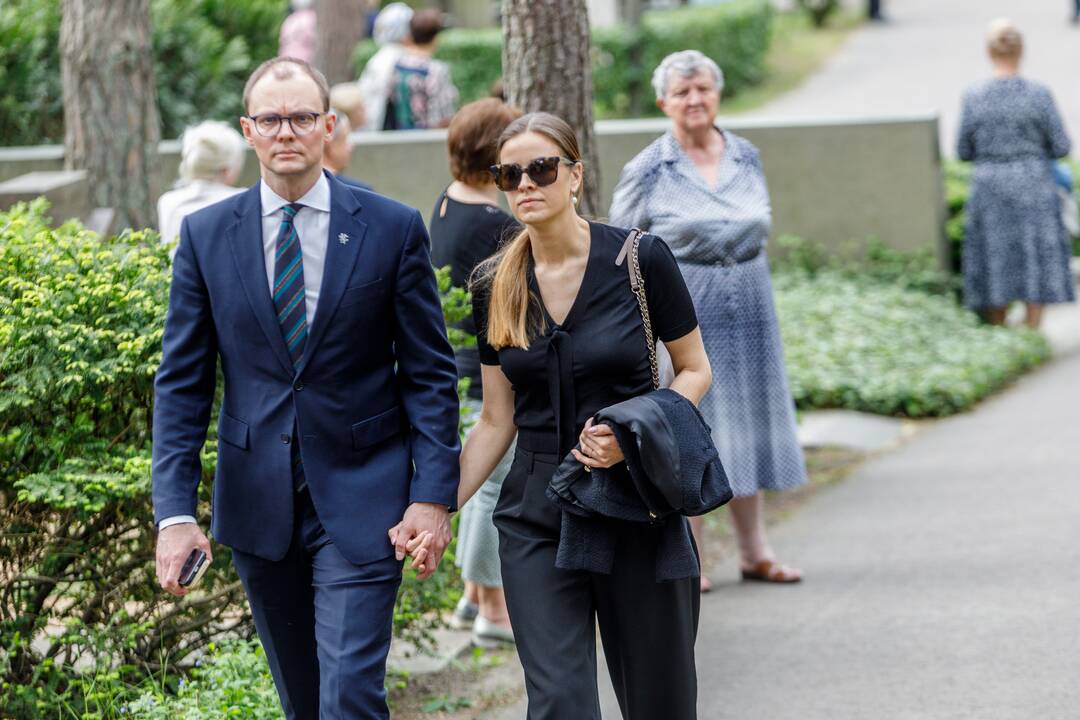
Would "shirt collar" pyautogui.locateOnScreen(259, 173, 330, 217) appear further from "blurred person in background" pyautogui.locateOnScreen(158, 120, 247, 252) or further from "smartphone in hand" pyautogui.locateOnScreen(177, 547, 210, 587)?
"blurred person in background" pyautogui.locateOnScreen(158, 120, 247, 252)

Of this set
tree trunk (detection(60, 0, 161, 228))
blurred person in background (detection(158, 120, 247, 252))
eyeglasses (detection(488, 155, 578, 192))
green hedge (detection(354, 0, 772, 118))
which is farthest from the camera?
green hedge (detection(354, 0, 772, 118))

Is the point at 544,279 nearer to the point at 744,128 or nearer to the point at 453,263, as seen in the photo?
the point at 453,263

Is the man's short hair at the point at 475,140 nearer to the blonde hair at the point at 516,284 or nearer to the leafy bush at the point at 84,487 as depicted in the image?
the leafy bush at the point at 84,487

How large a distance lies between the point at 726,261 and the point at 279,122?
279cm

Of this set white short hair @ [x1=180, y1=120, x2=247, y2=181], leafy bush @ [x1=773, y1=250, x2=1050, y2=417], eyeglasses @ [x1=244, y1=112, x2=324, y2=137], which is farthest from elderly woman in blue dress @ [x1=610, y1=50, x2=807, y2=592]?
leafy bush @ [x1=773, y1=250, x2=1050, y2=417]

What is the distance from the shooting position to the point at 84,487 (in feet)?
14.2

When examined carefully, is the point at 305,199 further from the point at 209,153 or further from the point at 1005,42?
the point at 1005,42

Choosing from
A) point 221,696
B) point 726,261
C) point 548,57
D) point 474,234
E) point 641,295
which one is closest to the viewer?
point 641,295

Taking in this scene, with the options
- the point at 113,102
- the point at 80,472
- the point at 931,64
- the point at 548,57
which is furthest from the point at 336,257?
the point at 931,64

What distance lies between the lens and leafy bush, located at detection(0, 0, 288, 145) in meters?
13.5

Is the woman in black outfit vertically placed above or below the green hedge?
below

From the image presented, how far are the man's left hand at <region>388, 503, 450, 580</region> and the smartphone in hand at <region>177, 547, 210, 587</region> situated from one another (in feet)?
1.52

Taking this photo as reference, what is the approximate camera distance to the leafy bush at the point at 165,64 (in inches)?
530

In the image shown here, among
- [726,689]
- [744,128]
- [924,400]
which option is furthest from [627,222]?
[744,128]
